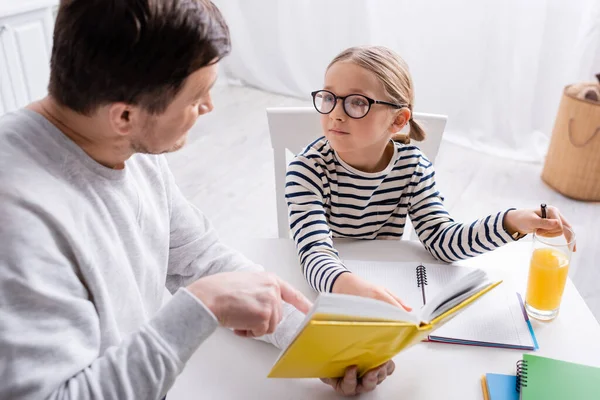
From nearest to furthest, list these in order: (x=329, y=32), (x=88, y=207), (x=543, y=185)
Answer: (x=88, y=207) → (x=543, y=185) → (x=329, y=32)

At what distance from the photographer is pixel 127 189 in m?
0.84

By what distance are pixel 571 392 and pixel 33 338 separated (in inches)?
28.0

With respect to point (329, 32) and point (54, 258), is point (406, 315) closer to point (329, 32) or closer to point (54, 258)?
point (54, 258)

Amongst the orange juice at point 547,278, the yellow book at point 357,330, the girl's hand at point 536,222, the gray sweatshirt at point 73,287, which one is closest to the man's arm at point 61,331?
the gray sweatshirt at point 73,287

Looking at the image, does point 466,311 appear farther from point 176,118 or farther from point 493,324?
point 176,118

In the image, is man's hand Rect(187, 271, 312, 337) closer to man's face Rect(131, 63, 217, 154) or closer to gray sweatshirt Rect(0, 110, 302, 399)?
gray sweatshirt Rect(0, 110, 302, 399)

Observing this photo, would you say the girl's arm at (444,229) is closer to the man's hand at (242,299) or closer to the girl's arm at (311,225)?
the girl's arm at (311,225)

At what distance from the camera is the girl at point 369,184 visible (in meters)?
1.10

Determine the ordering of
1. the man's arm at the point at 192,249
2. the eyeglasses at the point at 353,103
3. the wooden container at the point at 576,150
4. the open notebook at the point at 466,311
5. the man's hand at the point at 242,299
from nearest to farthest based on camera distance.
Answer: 1. the man's hand at the point at 242,299
2. the open notebook at the point at 466,311
3. the man's arm at the point at 192,249
4. the eyeglasses at the point at 353,103
5. the wooden container at the point at 576,150

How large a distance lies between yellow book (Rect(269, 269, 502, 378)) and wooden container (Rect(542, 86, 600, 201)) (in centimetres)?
197

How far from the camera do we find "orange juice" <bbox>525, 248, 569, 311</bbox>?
0.95 meters

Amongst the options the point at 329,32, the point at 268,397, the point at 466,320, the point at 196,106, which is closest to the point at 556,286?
the point at 466,320

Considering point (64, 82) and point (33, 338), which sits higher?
point (64, 82)

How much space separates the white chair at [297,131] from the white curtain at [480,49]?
1.80 meters
